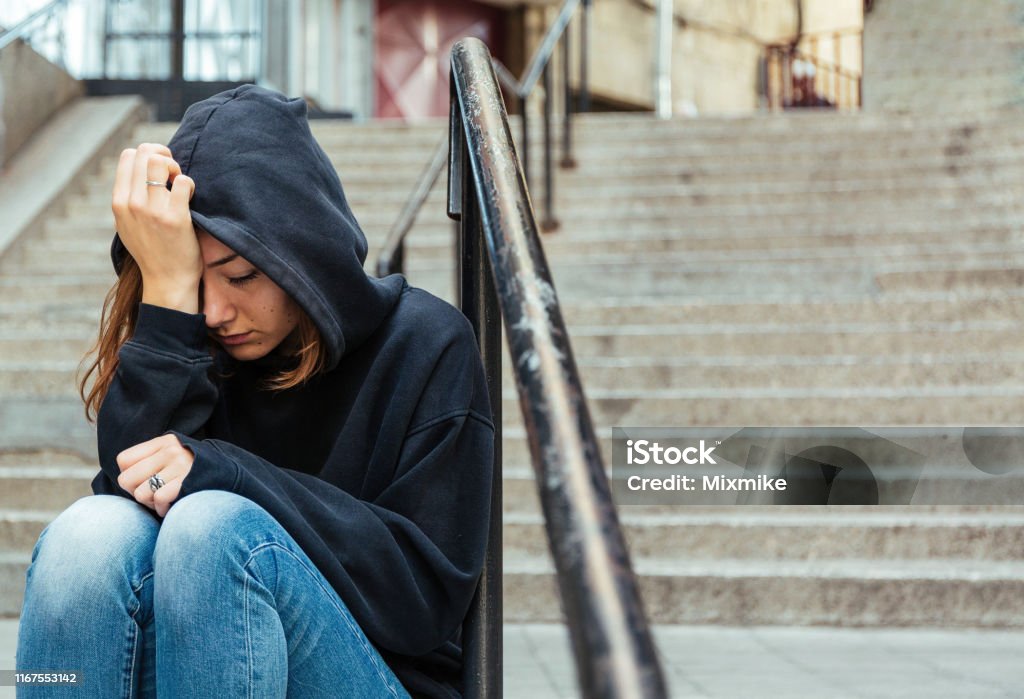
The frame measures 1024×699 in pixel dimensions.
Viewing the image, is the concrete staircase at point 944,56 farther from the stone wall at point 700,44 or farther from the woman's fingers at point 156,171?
the woman's fingers at point 156,171

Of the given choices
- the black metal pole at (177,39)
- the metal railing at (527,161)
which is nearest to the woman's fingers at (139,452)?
the metal railing at (527,161)

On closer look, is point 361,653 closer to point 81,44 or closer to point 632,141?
point 632,141

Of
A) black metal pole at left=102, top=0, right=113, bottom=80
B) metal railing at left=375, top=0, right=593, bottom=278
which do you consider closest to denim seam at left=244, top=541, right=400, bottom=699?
metal railing at left=375, top=0, right=593, bottom=278

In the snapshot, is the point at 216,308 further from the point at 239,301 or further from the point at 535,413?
the point at 535,413

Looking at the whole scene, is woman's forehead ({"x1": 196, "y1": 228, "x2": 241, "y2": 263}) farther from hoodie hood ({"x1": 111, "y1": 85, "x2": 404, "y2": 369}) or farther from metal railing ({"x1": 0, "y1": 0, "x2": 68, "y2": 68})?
metal railing ({"x1": 0, "y1": 0, "x2": 68, "y2": 68})

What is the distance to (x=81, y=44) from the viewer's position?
8383 millimetres

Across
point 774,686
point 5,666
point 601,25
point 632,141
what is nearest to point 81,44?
point 632,141

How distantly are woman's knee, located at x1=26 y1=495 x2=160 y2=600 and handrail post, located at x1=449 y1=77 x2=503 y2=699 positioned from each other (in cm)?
35

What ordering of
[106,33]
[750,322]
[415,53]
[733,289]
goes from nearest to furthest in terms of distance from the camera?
[750,322] → [733,289] → [106,33] → [415,53]

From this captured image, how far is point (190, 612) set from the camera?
3.42ft

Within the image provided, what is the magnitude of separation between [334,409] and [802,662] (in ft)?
4.81

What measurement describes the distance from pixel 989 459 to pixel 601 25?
411 inches

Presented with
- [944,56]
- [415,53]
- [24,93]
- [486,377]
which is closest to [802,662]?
[486,377]

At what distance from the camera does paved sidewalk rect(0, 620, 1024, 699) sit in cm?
216
